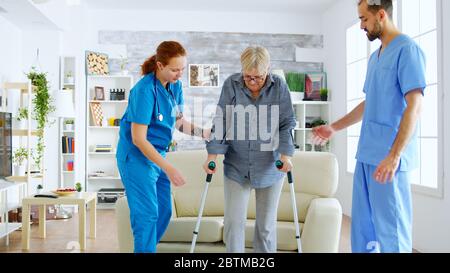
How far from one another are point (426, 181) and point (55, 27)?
4.45 meters

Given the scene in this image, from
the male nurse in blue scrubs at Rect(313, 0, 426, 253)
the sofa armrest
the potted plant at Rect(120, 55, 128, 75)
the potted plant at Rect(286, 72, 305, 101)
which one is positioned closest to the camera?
the male nurse in blue scrubs at Rect(313, 0, 426, 253)

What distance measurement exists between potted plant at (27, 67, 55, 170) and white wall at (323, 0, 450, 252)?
3.53m

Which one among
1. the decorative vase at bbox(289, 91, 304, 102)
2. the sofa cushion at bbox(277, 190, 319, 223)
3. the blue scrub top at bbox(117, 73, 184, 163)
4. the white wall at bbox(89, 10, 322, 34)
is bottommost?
the sofa cushion at bbox(277, 190, 319, 223)

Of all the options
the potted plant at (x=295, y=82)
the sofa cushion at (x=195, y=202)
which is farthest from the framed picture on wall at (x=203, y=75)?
the sofa cushion at (x=195, y=202)

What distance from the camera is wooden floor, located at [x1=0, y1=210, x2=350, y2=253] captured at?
12.5ft

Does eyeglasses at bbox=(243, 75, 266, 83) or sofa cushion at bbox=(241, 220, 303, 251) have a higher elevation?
eyeglasses at bbox=(243, 75, 266, 83)

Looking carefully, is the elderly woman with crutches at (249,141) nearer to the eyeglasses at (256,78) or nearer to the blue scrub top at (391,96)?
the eyeglasses at (256,78)

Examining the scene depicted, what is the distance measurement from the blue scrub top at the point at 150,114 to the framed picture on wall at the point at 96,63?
4.33m

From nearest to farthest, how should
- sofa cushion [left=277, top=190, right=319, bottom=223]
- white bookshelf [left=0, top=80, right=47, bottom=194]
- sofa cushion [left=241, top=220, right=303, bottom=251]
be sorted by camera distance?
sofa cushion [left=241, top=220, right=303, bottom=251] → sofa cushion [left=277, top=190, right=319, bottom=223] → white bookshelf [left=0, top=80, right=47, bottom=194]

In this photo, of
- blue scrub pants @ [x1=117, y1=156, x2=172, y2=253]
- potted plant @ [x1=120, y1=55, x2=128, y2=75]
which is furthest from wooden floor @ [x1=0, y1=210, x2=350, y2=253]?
potted plant @ [x1=120, y1=55, x2=128, y2=75]

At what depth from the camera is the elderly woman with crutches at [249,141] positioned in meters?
2.20

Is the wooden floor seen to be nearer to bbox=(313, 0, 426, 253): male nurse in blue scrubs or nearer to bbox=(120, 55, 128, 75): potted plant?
bbox=(313, 0, 426, 253): male nurse in blue scrubs
